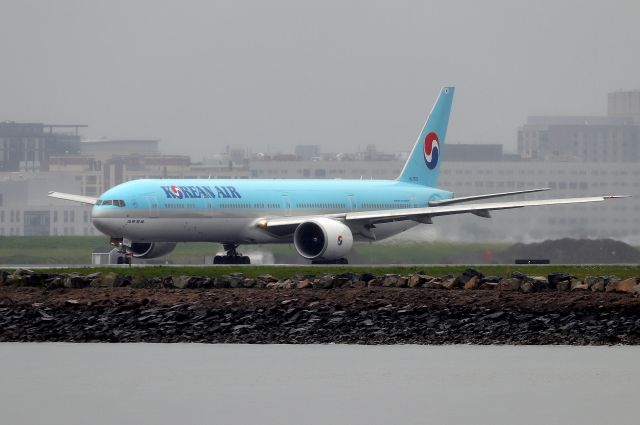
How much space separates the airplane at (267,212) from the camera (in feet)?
207

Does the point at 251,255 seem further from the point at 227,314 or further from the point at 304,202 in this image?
the point at 227,314

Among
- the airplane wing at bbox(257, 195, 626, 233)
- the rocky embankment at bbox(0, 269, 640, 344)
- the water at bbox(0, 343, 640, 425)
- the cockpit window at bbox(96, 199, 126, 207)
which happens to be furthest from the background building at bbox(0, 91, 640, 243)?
the water at bbox(0, 343, 640, 425)

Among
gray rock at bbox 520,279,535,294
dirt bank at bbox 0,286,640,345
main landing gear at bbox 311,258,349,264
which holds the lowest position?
dirt bank at bbox 0,286,640,345

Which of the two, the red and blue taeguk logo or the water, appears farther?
the red and blue taeguk logo

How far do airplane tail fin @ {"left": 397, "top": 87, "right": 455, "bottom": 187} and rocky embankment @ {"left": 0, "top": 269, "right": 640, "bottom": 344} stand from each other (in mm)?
25570

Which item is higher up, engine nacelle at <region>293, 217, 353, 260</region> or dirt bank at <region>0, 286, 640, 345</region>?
engine nacelle at <region>293, 217, 353, 260</region>

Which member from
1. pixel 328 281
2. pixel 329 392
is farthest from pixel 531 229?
pixel 329 392

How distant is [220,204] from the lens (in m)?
65.1

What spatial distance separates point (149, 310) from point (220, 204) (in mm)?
18412

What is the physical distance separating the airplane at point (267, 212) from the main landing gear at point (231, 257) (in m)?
0.04

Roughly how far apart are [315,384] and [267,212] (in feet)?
101

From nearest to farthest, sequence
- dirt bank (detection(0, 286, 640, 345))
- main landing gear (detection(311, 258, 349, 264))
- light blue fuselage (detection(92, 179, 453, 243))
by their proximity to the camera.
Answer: dirt bank (detection(0, 286, 640, 345)), light blue fuselage (detection(92, 179, 453, 243)), main landing gear (detection(311, 258, 349, 264))

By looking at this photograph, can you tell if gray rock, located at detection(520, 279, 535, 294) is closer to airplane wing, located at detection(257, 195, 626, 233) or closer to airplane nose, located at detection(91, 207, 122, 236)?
airplane wing, located at detection(257, 195, 626, 233)

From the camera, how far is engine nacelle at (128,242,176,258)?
221ft
